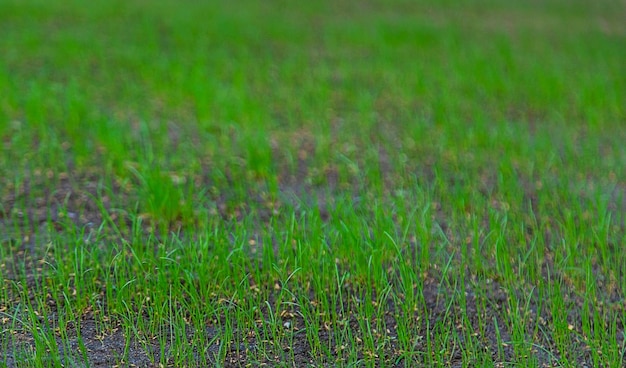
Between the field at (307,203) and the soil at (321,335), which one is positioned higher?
the field at (307,203)

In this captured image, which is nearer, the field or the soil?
the soil

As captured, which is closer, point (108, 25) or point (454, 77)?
point (454, 77)

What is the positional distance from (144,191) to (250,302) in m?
1.06

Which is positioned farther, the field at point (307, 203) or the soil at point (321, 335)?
the field at point (307, 203)

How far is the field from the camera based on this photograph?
300 centimetres

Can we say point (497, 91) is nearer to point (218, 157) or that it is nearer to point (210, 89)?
point (210, 89)

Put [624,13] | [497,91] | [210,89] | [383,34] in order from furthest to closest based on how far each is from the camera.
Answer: [624,13] → [383,34] → [497,91] → [210,89]

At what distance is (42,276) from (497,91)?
388 cm

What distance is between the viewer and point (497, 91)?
20.0ft

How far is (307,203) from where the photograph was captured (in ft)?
13.5

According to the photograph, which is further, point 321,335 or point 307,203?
point 307,203

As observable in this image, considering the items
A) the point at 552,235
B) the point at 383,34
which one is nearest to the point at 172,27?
the point at 383,34

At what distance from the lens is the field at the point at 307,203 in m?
3.00

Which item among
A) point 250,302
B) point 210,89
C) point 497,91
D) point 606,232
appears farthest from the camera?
point 497,91
